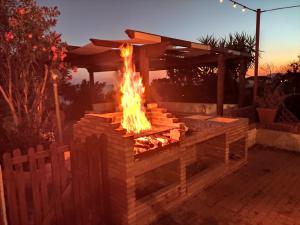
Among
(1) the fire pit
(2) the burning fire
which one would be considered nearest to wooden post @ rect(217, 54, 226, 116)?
(1) the fire pit

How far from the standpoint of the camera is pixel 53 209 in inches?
128

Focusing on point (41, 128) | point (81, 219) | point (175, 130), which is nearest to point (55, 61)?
point (41, 128)

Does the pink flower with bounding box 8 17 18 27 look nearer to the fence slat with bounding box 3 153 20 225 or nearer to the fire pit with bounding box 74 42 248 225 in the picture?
the fire pit with bounding box 74 42 248 225

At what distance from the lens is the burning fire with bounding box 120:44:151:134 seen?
15.7 ft

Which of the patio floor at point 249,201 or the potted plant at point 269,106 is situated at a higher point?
the potted plant at point 269,106

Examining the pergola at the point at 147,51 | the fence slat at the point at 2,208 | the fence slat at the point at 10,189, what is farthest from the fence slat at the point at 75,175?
the pergola at the point at 147,51

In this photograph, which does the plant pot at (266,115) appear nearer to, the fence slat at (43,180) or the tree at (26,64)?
the tree at (26,64)

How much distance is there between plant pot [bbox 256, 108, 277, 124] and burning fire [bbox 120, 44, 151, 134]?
19.1 feet

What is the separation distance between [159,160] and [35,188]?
2.01m

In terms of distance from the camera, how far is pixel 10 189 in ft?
9.34

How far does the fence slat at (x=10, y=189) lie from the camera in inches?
111

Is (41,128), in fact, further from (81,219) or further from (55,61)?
(81,219)

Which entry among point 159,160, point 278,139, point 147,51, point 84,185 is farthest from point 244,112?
point 84,185

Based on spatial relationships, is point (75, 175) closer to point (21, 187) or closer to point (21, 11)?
point (21, 187)
